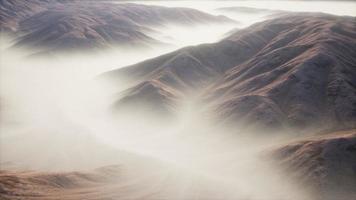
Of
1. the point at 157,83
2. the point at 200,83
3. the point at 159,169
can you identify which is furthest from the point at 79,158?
the point at 200,83

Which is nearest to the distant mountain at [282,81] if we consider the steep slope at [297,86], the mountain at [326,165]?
the steep slope at [297,86]

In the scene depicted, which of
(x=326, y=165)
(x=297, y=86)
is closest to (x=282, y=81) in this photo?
(x=297, y=86)

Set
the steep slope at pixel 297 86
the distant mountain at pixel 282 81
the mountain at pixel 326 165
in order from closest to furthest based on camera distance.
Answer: the mountain at pixel 326 165, the steep slope at pixel 297 86, the distant mountain at pixel 282 81

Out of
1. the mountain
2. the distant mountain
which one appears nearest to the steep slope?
the distant mountain

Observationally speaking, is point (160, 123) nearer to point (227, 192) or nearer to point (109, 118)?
point (109, 118)

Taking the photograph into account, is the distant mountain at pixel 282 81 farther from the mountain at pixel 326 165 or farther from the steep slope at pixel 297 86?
the mountain at pixel 326 165

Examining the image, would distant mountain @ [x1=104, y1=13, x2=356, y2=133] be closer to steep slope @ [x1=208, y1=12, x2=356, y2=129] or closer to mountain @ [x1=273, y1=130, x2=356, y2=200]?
steep slope @ [x1=208, y1=12, x2=356, y2=129]
